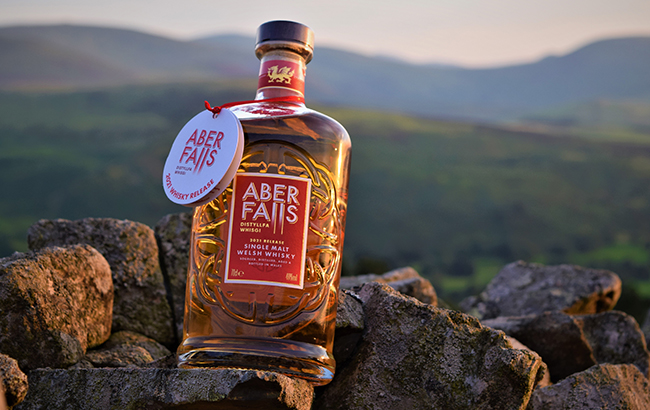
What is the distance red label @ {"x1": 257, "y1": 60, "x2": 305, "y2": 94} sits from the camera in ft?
8.25

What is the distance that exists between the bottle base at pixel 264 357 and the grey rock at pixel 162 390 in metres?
0.10

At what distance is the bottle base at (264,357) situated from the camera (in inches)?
86.4

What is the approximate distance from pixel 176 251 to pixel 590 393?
215cm

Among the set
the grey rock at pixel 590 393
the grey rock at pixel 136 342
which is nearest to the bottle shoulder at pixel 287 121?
the grey rock at pixel 136 342

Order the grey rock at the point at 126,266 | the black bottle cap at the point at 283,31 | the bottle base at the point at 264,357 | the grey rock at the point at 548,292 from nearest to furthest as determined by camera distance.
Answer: the bottle base at the point at 264,357 < the black bottle cap at the point at 283,31 < the grey rock at the point at 126,266 < the grey rock at the point at 548,292

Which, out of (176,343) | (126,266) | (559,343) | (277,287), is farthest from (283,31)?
(559,343)

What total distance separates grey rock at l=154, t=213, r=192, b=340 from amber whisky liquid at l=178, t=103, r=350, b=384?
0.78 m

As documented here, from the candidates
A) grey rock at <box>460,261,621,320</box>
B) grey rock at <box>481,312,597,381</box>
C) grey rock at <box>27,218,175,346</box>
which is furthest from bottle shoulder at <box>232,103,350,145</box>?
grey rock at <box>460,261,621,320</box>

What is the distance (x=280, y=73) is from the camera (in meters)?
2.52

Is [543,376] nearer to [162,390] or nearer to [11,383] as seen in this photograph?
[162,390]

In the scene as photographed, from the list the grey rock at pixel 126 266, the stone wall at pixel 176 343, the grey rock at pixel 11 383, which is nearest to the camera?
the grey rock at pixel 11 383

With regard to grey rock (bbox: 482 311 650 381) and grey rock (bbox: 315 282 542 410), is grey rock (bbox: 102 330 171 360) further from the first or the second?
grey rock (bbox: 482 311 650 381)

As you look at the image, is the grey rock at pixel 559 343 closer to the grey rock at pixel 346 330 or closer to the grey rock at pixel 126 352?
the grey rock at pixel 346 330

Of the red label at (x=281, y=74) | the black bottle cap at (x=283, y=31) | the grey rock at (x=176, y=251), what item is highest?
the black bottle cap at (x=283, y=31)
